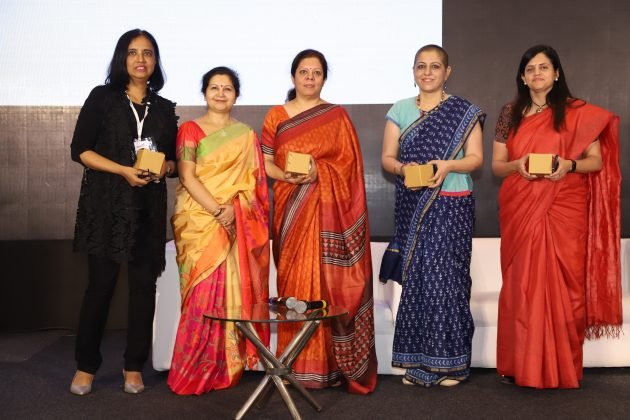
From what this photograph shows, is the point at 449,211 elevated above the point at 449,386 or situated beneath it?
elevated above

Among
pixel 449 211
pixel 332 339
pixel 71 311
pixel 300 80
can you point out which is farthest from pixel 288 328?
pixel 71 311

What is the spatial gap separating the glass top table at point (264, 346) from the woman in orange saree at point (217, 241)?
35 centimetres

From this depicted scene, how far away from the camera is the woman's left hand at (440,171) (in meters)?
3.11

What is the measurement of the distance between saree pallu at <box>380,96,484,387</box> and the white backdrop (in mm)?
1529

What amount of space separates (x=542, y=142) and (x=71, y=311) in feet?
9.73

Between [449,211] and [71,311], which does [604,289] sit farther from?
[71,311]

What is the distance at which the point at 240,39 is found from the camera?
4.69 meters

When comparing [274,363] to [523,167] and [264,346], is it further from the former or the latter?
[523,167]

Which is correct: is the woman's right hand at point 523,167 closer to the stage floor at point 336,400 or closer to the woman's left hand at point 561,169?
the woman's left hand at point 561,169

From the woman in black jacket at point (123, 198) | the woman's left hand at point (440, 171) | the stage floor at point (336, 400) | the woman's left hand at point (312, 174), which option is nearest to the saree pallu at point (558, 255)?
the stage floor at point (336, 400)

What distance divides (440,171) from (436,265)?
0.40 metres

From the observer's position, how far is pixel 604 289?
3256 millimetres

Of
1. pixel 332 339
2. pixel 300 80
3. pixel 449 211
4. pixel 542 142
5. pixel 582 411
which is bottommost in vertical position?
pixel 582 411

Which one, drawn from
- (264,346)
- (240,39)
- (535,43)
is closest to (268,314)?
(264,346)
